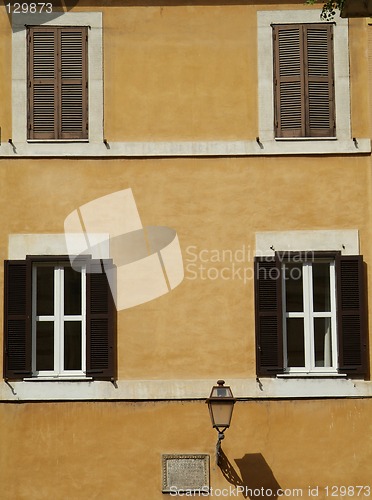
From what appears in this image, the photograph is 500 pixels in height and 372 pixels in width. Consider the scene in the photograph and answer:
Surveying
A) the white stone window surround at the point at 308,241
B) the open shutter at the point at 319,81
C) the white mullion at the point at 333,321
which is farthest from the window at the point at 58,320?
the open shutter at the point at 319,81

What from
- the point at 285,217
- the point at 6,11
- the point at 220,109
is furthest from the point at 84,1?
the point at 285,217

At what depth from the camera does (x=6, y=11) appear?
50.9 ft

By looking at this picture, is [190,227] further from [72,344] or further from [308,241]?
[72,344]

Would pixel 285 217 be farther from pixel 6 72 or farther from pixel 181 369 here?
pixel 6 72

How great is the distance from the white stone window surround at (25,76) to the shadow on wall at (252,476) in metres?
4.32

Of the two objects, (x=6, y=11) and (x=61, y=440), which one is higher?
(x=6, y=11)

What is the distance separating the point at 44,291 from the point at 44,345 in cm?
67

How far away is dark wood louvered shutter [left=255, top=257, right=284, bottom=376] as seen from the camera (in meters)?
14.9

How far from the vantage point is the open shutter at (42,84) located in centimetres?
1538

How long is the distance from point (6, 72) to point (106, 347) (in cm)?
369

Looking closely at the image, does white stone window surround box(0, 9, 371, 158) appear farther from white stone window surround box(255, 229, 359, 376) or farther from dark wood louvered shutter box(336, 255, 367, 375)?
dark wood louvered shutter box(336, 255, 367, 375)

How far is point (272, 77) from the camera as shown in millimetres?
15438

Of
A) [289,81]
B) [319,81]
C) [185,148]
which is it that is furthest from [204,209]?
[319,81]

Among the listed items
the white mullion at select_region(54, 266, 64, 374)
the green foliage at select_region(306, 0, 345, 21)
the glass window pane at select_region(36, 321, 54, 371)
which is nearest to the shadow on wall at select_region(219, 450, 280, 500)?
the white mullion at select_region(54, 266, 64, 374)
